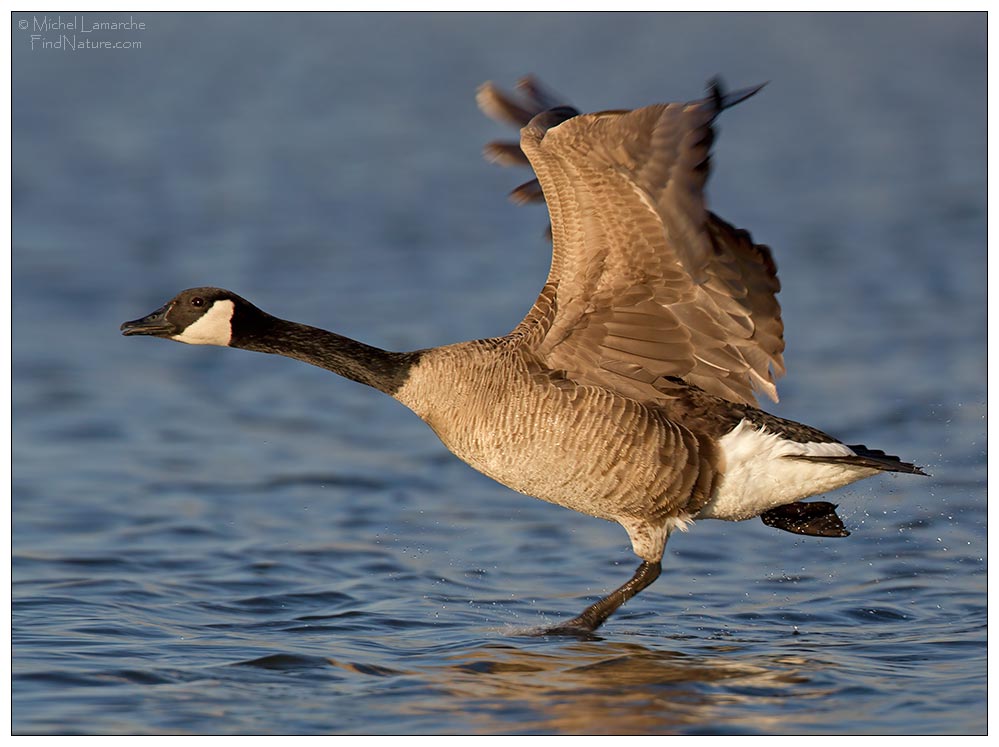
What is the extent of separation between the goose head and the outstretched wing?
1.47m

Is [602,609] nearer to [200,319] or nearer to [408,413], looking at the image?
[200,319]

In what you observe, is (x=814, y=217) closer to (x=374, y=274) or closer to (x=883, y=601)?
(x=374, y=274)

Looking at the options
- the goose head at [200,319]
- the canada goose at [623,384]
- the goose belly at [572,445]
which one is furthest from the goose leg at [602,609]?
the goose head at [200,319]

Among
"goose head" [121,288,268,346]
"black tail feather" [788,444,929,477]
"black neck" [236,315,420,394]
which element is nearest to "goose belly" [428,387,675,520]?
"black neck" [236,315,420,394]

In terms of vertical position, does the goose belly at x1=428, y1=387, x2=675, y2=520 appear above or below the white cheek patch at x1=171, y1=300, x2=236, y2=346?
below

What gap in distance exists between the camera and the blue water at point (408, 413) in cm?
605

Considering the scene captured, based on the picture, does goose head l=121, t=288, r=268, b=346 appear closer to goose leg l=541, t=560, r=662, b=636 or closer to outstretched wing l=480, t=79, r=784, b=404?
outstretched wing l=480, t=79, r=784, b=404

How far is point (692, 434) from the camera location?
6.85 metres

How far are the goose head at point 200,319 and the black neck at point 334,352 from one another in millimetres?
65

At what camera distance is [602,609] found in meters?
6.85

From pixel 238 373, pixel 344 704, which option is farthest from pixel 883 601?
pixel 238 373

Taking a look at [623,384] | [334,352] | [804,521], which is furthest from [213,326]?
[804,521]

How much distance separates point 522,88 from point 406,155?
11.2 m

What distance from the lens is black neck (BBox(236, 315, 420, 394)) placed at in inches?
277
